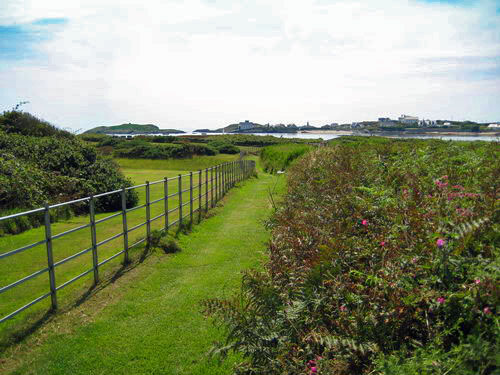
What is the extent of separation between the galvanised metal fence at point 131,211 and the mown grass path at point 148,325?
0.53 meters

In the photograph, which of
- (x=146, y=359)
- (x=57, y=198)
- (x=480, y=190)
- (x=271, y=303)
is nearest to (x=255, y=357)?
(x=271, y=303)

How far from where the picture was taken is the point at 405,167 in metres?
5.82

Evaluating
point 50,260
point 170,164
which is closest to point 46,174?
point 50,260

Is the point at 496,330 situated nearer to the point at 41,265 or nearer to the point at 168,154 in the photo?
the point at 41,265

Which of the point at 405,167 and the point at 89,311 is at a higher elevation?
the point at 405,167

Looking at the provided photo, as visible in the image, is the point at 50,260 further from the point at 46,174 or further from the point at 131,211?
the point at 46,174

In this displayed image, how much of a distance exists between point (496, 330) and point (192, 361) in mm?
3087

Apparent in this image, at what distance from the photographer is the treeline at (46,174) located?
36.2ft

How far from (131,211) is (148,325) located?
26.9 ft

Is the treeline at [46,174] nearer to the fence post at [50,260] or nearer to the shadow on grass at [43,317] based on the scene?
the shadow on grass at [43,317]

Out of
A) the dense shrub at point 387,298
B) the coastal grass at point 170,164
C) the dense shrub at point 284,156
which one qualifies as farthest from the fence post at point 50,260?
the coastal grass at point 170,164

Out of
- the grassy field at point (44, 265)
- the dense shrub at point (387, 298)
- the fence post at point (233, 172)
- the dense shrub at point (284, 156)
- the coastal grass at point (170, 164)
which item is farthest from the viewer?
the coastal grass at point (170, 164)

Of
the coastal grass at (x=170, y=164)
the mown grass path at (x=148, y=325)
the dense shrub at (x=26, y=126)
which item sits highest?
the dense shrub at (x=26, y=126)

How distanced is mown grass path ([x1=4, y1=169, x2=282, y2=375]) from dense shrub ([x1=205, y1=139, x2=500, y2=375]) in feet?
2.14
